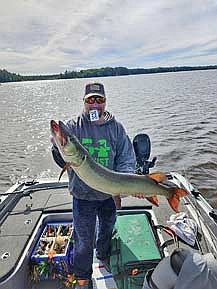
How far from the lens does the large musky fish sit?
2.28 metres

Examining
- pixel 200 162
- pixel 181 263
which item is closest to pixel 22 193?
pixel 181 263

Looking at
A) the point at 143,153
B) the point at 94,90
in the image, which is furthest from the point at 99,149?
the point at 143,153

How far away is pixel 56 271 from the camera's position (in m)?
3.50

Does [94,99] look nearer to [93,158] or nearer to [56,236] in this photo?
[93,158]

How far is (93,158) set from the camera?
2787 mm

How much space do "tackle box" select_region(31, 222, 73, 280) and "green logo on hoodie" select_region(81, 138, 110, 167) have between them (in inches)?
49.1

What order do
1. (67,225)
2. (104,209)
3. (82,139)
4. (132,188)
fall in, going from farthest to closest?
(67,225)
(104,209)
(82,139)
(132,188)

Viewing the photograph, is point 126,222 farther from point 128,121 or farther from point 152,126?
point 128,121

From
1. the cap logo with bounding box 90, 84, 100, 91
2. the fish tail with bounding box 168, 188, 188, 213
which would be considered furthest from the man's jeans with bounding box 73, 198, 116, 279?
the cap logo with bounding box 90, 84, 100, 91

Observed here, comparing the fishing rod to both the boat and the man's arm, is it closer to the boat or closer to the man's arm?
the boat

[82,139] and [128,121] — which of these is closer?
[82,139]

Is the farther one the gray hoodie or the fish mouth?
the gray hoodie

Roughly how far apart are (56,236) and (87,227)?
1.02m

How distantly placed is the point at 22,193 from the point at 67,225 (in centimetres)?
110
